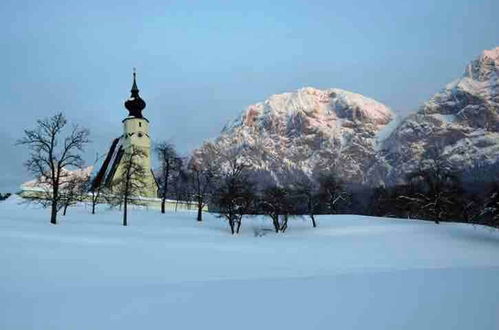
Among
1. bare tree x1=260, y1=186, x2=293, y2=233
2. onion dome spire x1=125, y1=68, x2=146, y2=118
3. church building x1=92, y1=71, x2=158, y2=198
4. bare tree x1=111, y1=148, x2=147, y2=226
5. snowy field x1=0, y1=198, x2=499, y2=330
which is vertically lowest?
snowy field x1=0, y1=198, x2=499, y2=330

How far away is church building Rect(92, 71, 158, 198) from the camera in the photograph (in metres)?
68.3

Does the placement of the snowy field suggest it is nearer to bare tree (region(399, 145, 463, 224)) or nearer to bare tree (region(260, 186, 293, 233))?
bare tree (region(260, 186, 293, 233))

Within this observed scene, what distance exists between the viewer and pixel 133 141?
2783 inches

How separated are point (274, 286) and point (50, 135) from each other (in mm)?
25499

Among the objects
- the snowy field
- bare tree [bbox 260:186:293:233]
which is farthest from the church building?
the snowy field

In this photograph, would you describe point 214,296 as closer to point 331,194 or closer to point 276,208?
point 276,208

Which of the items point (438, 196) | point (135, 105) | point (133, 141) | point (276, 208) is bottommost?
point (276, 208)

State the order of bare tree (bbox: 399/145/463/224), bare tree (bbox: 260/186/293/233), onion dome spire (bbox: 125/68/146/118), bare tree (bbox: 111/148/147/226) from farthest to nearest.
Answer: onion dome spire (bbox: 125/68/146/118), bare tree (bbox: 399/145/463/224), bare tree (bbox: 260/186/293/233), bare tree (bbox: 111/148/147/226)

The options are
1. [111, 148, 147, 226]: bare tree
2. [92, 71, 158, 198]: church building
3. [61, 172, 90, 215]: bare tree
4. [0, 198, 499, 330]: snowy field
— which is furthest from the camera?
[92, 71, 158, 198]: church building

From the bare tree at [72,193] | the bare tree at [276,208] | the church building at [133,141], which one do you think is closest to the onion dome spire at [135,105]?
the church building at [133,141]

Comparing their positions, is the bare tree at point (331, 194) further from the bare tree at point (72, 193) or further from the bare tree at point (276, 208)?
the bare tree at point (72, 193)

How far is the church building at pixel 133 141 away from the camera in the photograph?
68312 millimetres

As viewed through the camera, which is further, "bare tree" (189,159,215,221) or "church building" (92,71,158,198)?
"church building" (92,71,158,198)

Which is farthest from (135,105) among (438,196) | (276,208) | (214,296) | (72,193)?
(214,296)
